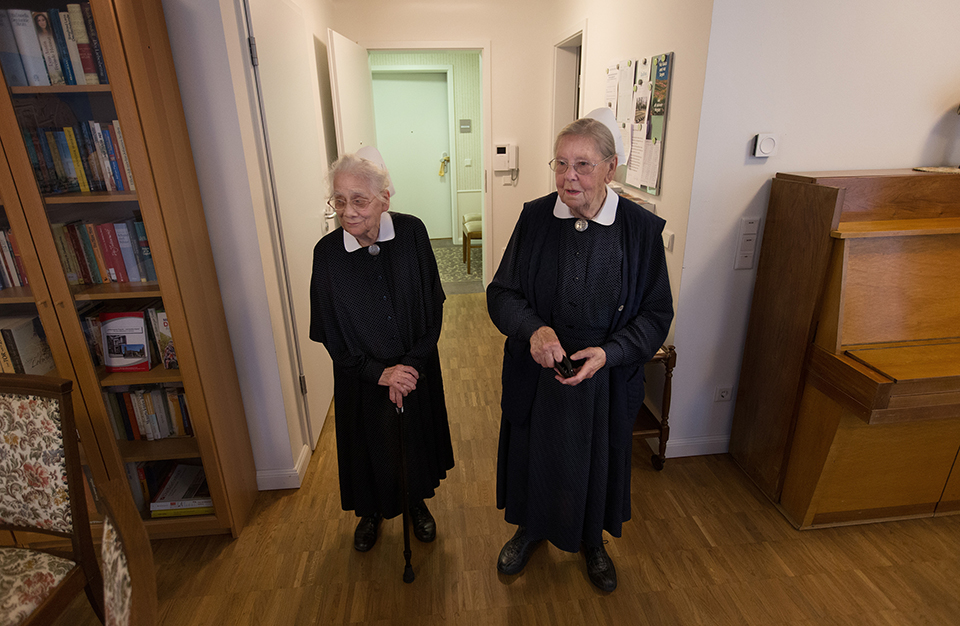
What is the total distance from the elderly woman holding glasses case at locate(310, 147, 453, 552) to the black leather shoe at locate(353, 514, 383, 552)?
0.38 ft

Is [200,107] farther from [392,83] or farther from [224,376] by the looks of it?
[392,83]

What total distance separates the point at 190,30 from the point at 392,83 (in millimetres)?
4579

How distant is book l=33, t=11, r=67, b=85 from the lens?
1.51 meters

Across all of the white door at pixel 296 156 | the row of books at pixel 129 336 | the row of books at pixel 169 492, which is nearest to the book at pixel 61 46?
the white door at pixel 296 156

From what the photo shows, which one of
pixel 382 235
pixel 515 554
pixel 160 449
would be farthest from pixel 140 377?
pixel 515 554

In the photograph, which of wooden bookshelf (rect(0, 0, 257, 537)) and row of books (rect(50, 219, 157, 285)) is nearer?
wooden bookshelf (rect(0, 0, 257, 537))

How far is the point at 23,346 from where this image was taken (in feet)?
5.65

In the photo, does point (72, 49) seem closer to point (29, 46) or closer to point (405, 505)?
point (29, 46)

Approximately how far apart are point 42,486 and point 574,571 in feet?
5.53

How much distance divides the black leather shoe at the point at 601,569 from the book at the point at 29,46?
2335mm

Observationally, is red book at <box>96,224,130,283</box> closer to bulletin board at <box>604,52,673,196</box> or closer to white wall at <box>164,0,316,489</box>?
white wall at <box>164,0,316,489</box>

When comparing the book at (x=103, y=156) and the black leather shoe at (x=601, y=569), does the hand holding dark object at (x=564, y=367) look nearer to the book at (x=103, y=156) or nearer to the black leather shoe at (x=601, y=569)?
the black leather shoe at (x=601, y=569)

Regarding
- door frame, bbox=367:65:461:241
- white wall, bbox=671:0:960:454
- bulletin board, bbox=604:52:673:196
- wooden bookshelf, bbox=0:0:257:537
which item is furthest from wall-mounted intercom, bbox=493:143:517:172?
wooden bookshelf, bbox=0:0:257:537

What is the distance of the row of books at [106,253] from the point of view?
1.68 m
